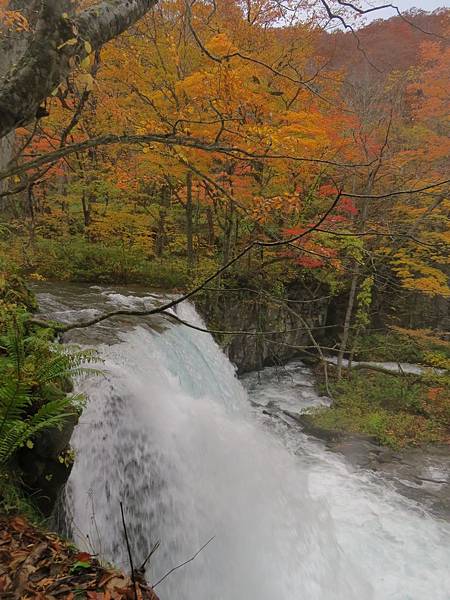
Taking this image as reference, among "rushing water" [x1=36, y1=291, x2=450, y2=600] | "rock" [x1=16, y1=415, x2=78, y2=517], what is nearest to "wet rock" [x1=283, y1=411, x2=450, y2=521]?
"rushing water" [x1=36, y1=291, x2=450, y2=600]

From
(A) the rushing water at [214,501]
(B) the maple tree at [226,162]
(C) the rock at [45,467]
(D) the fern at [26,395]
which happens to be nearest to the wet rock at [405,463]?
(A) the rushing water at [214,501]

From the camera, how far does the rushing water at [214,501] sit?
4.04 metres

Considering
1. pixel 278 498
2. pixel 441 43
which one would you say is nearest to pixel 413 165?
pixel 441 43

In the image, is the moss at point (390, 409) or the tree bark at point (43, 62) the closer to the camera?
the tree bark at point (43, 62)

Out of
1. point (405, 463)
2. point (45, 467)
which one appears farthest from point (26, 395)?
point (405, 463)

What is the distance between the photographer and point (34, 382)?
2.97m

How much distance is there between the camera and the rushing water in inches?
159

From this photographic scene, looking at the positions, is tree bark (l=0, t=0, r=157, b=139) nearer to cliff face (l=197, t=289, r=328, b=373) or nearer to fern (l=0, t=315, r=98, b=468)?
fern (l=0, t=315, r=98, b=468)

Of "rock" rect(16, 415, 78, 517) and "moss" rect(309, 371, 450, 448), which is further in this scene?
"moss" rect(309, 371, 450, 448)

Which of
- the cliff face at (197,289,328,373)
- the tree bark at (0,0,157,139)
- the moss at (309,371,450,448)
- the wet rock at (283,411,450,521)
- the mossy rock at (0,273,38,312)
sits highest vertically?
the tree bark at (0,0,157,139)

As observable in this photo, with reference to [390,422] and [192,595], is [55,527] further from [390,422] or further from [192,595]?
[390,422]

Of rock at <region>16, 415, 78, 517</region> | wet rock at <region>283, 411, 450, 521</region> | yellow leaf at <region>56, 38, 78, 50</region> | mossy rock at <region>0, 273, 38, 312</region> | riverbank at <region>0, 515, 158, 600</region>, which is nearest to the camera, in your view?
riverbank at <region>0, 515, 158, 600</region>

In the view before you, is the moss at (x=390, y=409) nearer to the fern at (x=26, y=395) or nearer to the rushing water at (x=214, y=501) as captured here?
the rushing water at (x=214, y=501)

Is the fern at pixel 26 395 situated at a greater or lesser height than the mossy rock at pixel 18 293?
lesser
